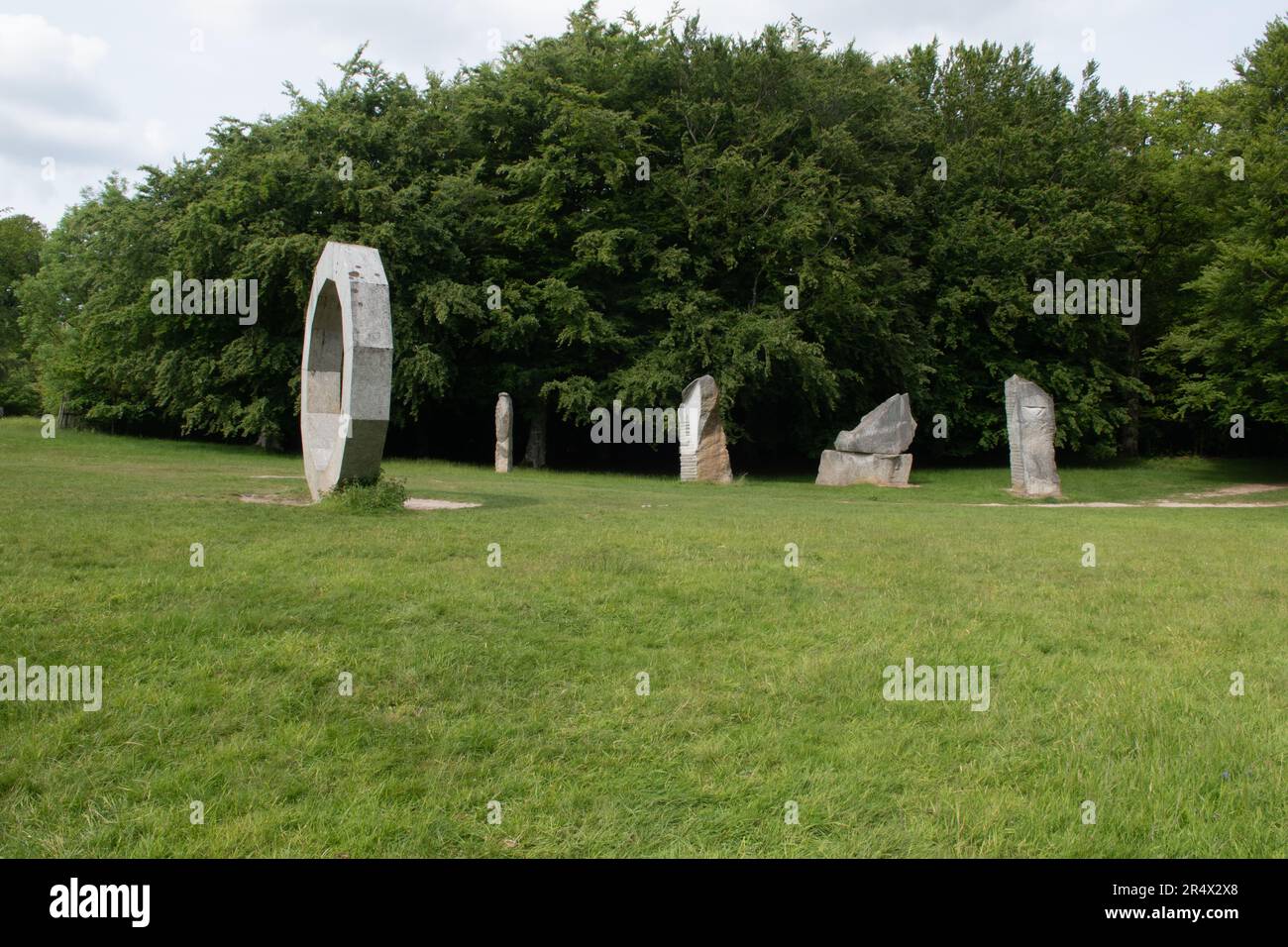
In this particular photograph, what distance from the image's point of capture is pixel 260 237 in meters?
25.1

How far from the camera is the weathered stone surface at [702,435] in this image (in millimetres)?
24344

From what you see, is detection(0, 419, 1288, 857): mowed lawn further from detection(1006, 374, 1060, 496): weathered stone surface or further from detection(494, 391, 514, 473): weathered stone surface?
detection(494, 391, 514, 473): weathered stone surface

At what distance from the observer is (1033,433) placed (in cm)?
2312

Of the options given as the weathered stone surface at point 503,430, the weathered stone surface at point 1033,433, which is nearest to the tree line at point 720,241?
the weathered stone surface at point 503,430

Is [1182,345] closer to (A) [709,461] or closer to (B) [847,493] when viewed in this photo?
(B) [847,493]

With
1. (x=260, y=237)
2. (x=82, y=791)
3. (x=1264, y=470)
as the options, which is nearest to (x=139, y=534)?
(x=82, y=791)

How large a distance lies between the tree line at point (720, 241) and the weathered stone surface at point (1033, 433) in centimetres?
582
